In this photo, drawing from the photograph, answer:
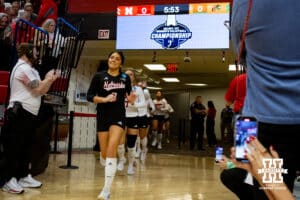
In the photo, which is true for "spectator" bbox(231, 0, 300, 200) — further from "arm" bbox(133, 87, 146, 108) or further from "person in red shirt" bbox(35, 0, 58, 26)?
"person in red shirt" bbox(35, 0, 58, 26)

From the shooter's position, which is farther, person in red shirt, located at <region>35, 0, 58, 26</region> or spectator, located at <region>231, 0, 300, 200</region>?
person in red shirt, located at <region>35, 0, 58, 26</region>

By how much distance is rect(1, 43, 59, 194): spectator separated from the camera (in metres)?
4.50

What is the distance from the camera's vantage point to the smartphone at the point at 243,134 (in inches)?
36.4

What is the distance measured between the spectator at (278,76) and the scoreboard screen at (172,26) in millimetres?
6347

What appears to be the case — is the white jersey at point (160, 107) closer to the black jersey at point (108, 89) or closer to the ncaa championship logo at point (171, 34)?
the ncaa championship logo at point (171, 34)

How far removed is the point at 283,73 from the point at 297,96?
73mm

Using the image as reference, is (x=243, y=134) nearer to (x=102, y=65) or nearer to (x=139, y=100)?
(x=139, y=100)

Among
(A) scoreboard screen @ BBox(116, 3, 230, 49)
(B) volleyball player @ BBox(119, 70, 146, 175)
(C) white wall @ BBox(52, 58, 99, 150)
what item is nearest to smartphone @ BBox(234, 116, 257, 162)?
(B) volleyball player @ BBox(119, 70, 146, 175)

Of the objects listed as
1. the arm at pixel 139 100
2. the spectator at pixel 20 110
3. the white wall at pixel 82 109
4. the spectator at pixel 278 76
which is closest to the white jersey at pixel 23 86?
the spectator at pixel 20 110

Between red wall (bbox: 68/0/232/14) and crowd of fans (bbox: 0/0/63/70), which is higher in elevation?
red wall (bbox: 68/0/232/14)

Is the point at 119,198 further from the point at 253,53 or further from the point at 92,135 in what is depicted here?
the point at 92,135

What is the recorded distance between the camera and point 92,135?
37.9 feet

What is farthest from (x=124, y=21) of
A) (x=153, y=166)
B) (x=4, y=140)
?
(x=4, y=140)

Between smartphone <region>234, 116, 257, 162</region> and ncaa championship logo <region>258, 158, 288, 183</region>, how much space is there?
5 centimetres
